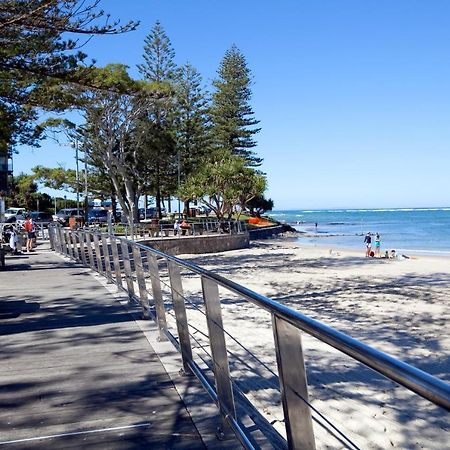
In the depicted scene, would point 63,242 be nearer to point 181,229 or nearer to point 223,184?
point 181,229

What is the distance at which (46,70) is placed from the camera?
35.3 feet

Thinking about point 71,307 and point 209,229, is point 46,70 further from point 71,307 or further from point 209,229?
point 209,229

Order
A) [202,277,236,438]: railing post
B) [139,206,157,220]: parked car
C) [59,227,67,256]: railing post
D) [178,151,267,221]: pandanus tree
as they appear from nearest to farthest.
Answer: [202,277,236,438]: railing post → [59,227,67,256]: railing post → [178,151,267,221]: pandanus tree → [139,206,157,220]: parked car

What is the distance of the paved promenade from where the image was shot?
298 cm

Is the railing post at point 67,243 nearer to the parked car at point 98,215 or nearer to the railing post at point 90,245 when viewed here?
the railing post at point 90,245

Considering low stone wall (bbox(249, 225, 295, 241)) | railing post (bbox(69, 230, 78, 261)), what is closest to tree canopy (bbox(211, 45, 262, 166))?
low stone wall (bbox(249, 225, 295, 241))

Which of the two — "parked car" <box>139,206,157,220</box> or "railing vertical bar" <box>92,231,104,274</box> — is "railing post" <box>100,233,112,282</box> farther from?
"parked car" <box>139,206,157,220</box>

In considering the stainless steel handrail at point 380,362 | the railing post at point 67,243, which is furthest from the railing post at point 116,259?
the railing post at point 67,243

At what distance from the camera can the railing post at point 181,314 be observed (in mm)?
3996

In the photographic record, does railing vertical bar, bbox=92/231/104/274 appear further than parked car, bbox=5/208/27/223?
No

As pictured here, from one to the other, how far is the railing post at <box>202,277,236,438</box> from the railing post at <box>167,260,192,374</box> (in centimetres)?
88

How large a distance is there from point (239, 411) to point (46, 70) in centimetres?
919

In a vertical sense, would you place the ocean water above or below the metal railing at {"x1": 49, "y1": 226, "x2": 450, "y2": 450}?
below

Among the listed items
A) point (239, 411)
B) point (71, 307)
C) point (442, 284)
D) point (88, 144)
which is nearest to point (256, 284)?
point (442, 284)
